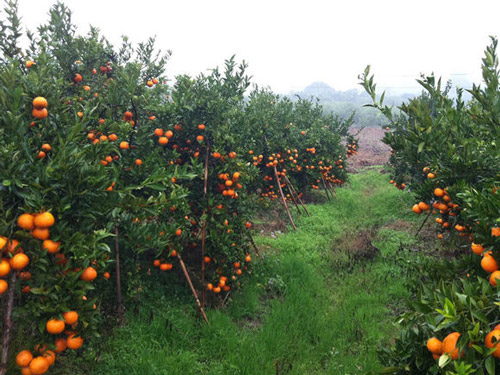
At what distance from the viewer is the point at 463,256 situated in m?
2.46

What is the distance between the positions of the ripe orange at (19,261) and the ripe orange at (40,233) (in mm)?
137

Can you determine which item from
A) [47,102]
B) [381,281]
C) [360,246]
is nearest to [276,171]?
[360,246]

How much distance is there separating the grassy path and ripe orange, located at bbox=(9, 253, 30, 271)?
1.55 m

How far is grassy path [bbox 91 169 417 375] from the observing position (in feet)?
11.7

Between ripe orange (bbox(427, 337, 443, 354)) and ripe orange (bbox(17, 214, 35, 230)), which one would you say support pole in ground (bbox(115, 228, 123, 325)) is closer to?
ripe orange (bbox(17, 214, 35, 230))

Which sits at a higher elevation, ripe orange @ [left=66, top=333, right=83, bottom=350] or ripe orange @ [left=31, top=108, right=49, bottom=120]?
ripe orange @ [left=31, top=108, right=49, bottom=120]

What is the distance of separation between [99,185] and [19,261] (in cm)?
67

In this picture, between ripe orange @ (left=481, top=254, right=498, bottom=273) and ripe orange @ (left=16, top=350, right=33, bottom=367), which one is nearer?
ripe orange @ (left=481, top=254, right=498, bottom=273)

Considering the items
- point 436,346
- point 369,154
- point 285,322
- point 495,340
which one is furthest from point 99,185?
point 369,154

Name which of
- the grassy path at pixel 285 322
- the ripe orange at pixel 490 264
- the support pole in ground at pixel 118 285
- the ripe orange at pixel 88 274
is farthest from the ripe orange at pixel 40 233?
the ripe orange at pixel 490 264

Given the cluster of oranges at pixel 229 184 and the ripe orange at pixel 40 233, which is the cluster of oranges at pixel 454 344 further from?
the cluster of oranges at pixel 229 184

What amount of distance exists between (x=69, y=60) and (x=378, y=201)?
31.3 ft

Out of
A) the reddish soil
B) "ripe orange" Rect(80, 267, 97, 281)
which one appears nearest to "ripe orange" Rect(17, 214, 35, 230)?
"ripe orange" Rect(80, 267, 97, 281)

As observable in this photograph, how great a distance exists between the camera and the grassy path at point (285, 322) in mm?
3570
